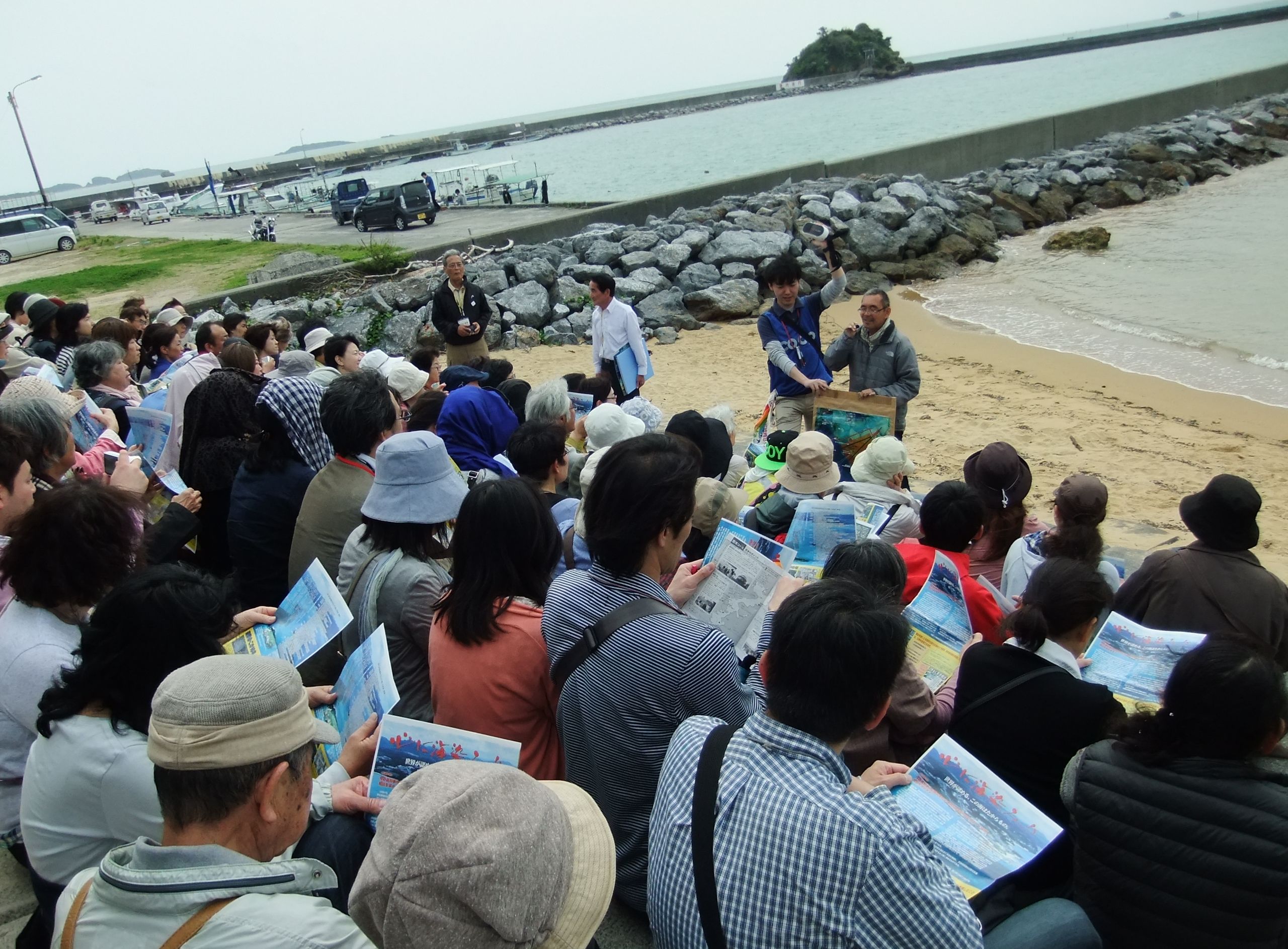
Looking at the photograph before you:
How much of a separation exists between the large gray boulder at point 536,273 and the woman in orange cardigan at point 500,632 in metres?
11.3

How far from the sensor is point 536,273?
1338cm

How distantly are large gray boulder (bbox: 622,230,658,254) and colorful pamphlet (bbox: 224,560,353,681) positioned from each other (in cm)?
1236

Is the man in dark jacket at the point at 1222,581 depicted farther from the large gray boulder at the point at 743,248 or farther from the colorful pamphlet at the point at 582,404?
the large gray boulder at the point at 743,248

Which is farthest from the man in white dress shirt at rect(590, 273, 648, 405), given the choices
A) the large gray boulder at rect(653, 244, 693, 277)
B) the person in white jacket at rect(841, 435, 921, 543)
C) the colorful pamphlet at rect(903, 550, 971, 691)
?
the large gray boulder at rect(653, 244, 693, 277)

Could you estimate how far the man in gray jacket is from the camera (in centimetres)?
598

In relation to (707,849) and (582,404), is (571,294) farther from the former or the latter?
(707,849)

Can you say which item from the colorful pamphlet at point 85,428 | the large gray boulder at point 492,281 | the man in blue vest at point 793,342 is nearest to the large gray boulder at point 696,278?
the large gray boulder at point 492,281

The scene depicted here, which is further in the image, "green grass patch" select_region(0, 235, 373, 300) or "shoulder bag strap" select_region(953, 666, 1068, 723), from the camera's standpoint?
"green grass patch" select_region(0, 235, 373, 300)

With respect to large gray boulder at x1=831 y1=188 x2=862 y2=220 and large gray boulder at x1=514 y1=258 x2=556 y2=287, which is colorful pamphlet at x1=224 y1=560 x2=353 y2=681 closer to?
large gray boulder at x1=514 y1=258 x2=556 y2=287

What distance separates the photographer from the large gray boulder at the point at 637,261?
Result: 14125mm

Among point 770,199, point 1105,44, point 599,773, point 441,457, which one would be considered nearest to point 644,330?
point 770,199

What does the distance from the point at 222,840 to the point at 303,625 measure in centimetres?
121

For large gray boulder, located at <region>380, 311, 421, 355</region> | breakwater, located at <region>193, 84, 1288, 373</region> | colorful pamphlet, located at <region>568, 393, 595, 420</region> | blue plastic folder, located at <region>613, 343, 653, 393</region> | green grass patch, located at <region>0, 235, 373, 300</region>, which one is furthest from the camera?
green grass patch, located at <region>0, 235, 373, 300</region>

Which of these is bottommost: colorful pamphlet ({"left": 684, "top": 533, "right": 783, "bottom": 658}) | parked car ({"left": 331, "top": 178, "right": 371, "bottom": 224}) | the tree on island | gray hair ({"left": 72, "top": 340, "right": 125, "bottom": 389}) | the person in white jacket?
the person in white jacket
